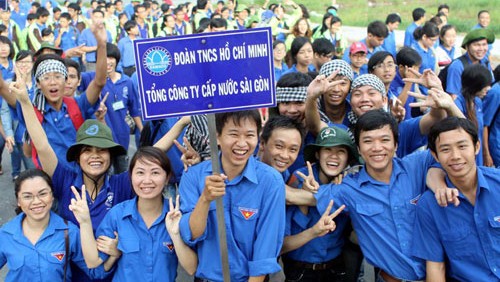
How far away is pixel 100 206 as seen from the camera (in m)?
3.63

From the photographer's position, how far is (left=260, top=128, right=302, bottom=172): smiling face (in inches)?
142

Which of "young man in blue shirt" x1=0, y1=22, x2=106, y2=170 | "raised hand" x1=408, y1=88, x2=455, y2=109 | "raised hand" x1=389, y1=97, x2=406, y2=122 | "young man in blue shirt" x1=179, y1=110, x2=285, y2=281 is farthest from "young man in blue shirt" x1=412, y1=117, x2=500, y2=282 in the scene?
"young man in blue shirt" x1=0, y1=22, x2=106, y2=170

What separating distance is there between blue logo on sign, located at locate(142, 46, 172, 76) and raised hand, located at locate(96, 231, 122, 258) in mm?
1079

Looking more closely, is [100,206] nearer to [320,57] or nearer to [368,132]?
[368,132]

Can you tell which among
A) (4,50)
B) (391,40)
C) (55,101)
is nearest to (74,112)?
(55,101)

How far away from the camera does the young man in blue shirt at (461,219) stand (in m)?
2.95

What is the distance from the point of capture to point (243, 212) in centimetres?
312

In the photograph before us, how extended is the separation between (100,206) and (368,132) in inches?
68.0

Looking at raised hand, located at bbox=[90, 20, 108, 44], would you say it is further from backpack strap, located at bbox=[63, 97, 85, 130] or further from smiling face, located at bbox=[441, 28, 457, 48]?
smiling face, located at bbox=[441, 28, 457, 48]

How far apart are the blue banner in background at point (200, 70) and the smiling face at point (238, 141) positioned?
33cm

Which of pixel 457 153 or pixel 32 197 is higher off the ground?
pixel 457 153

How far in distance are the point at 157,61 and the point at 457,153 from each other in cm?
162

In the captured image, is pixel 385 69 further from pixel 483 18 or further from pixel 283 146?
pixel 483 18

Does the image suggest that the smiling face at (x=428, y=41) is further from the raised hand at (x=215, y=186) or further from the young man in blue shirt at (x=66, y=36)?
the young man in blue shirt at (x=66, y=36)
